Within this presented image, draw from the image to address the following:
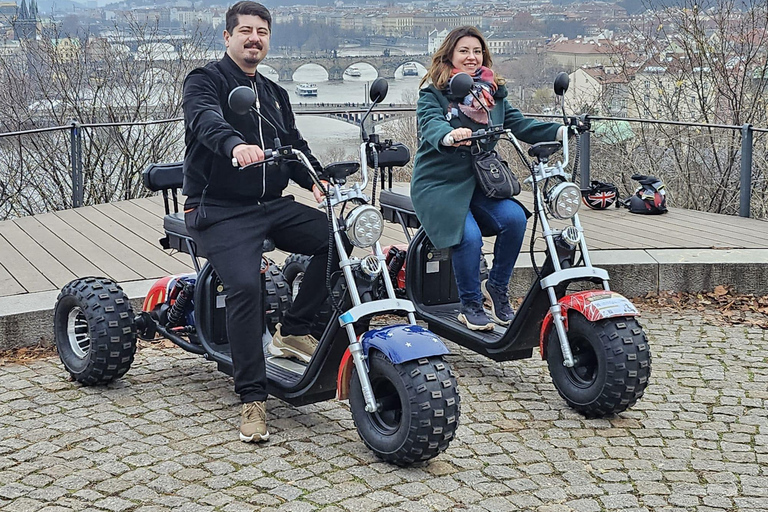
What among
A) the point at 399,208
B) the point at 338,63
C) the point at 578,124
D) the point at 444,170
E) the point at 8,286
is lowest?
the point at 8,286

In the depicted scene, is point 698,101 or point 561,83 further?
point 698,101

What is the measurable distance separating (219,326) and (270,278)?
1.59ft

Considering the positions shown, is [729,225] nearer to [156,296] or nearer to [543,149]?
[543,149]

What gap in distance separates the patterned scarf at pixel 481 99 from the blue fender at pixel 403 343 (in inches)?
56.9

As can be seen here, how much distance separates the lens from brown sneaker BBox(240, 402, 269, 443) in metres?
4.34

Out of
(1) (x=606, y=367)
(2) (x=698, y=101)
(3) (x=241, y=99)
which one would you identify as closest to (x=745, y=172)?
(2) (x=698, y=101)

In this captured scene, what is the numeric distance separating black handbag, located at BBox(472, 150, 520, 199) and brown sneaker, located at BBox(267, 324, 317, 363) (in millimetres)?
1124

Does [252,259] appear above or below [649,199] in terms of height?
above

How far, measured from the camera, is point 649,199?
27.4 feet

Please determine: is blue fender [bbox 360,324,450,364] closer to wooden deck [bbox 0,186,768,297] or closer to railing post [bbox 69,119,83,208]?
wooden deck [bbox 0,186,768,297]

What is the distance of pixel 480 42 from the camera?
5332 mm

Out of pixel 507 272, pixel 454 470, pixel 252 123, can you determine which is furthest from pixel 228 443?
pixel 507 272

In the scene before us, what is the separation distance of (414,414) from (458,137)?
4.62 feet

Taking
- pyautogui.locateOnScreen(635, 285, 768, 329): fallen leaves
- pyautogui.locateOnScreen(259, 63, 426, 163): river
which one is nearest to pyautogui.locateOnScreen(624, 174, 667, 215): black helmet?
pyautogui.locateOnScreen(635, 285, 768, 329): fallen leaves
